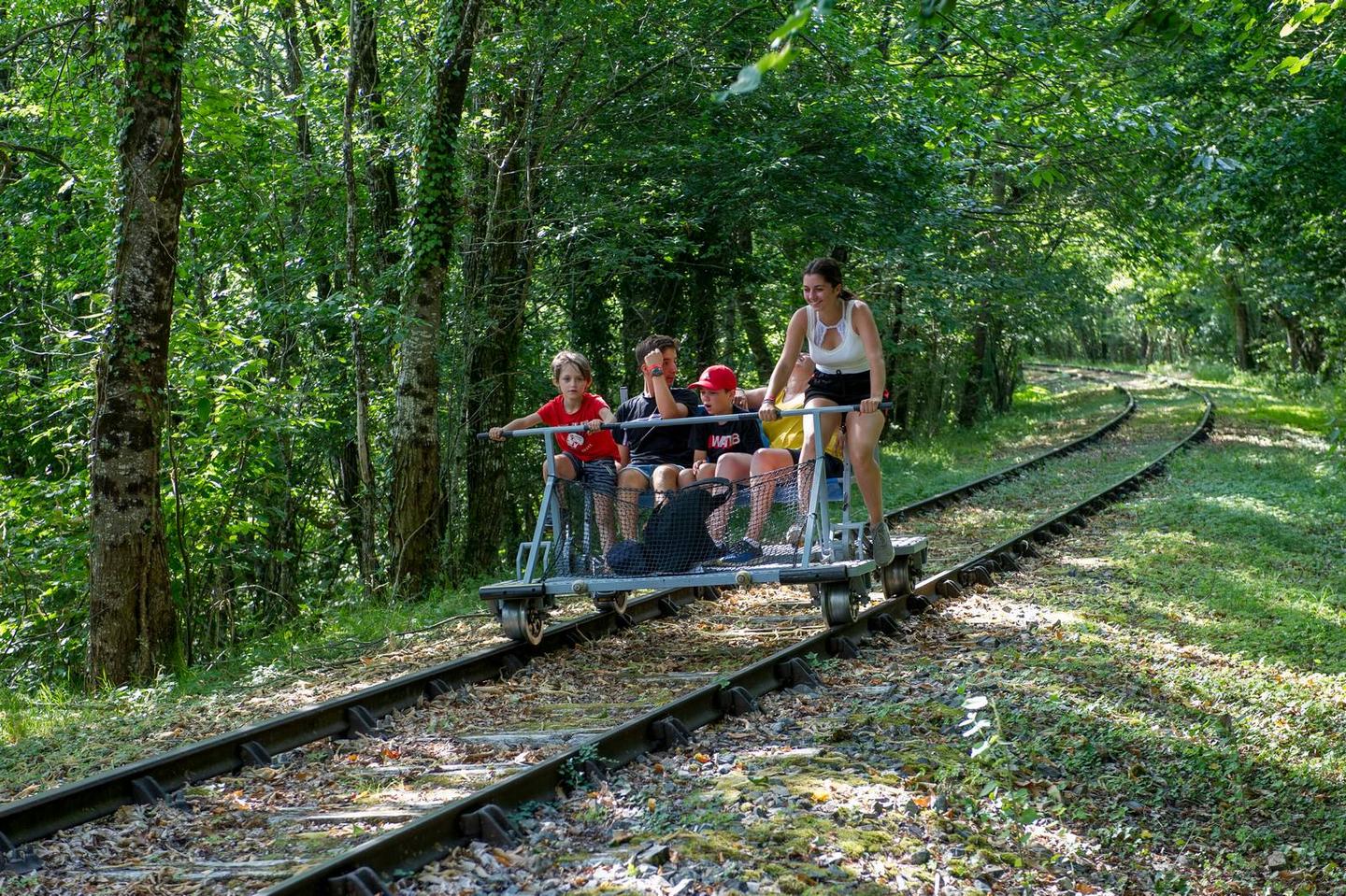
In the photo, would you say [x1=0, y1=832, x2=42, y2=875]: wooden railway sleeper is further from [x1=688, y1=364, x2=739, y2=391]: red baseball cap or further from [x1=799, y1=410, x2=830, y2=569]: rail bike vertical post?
[x1=688, y1=364, x2=739, y2=391]: red baseball cap

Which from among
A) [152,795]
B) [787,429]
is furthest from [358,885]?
[787,429]

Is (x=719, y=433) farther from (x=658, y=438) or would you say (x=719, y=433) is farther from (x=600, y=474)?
(x=600, y=474)

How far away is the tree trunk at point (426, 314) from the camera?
11570 millimetres

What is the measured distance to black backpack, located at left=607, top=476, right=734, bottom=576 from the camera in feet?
25.1

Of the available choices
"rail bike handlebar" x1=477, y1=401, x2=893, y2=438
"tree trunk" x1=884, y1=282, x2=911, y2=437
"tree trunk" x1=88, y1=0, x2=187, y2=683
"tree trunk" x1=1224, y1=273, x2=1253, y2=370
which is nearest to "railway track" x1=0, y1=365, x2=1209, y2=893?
"rail bike handlebar" x1=477, y1=401, x2=893, y2=438

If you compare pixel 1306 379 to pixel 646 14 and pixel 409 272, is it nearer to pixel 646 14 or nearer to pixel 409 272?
pixel 646 14

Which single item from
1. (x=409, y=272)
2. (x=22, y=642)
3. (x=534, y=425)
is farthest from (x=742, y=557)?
(x=22, y=642)

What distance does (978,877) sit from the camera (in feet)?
14.0

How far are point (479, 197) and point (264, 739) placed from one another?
936 cm

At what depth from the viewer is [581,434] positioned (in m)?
8.27

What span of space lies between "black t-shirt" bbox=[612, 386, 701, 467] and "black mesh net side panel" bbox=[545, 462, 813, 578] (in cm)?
48

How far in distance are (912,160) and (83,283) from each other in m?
10.2

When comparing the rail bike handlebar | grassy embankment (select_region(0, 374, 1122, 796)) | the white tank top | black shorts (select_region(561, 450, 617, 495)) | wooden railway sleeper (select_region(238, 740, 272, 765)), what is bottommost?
grassy embankment (select_region(0, 374, 1122, 796))

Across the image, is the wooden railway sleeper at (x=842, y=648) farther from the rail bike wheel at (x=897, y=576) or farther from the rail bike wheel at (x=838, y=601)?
the rail bike wheel at (x=897, y=576)
